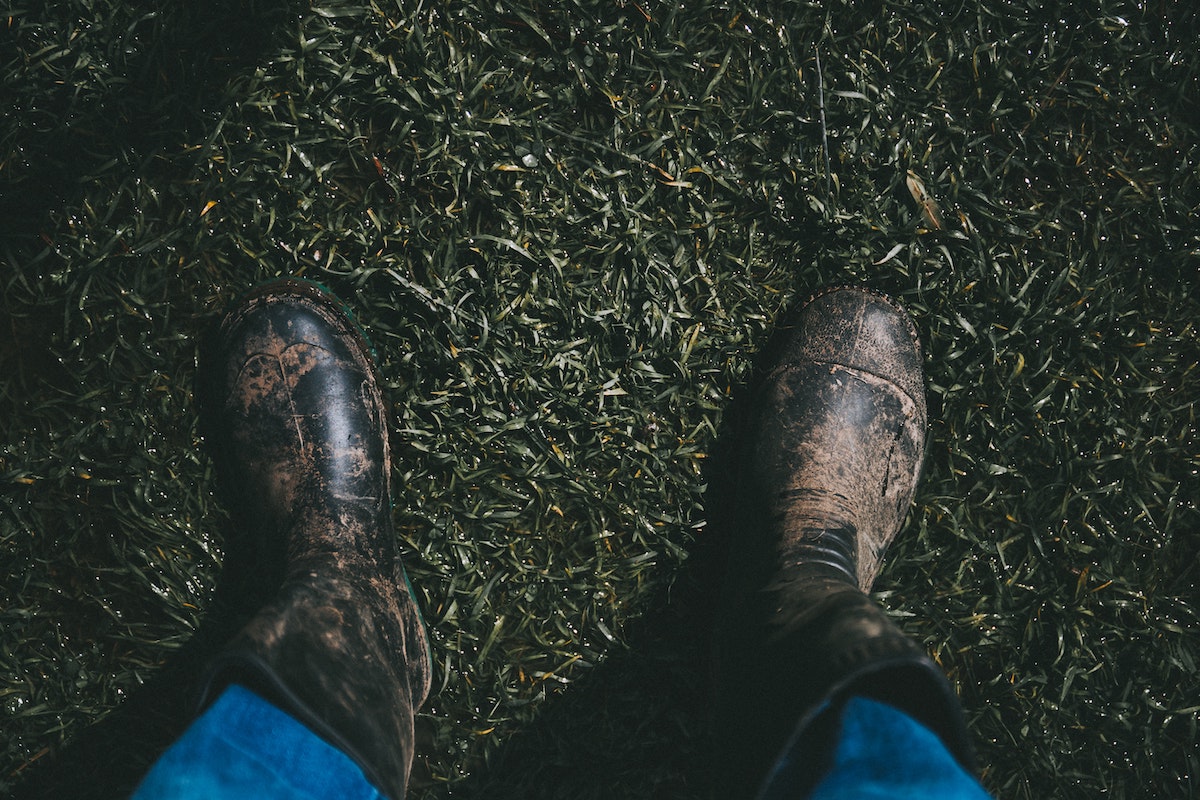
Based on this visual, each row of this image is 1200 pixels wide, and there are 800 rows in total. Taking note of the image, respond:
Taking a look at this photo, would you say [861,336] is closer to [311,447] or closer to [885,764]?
[885,764]

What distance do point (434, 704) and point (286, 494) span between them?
584mm

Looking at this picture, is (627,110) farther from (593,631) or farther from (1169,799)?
(1169,799)

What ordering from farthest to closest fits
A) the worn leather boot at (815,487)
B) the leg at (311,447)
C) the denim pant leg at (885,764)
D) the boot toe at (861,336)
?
the boot toe at (861,336) → the leg at (311,447) → the worn leather boot at (815,487) → the denim pant leg at (885,764)

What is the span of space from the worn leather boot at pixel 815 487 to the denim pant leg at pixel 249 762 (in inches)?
25.6

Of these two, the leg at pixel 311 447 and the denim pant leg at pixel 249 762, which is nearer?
the denim pant leg at pixel 249 762

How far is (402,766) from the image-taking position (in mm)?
1311

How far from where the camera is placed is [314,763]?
45.1 inches

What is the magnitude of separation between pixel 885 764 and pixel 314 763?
83cm

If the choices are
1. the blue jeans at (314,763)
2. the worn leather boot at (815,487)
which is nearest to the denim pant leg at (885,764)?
the blue jeans at (314,763)

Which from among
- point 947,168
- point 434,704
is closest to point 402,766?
point 434,704

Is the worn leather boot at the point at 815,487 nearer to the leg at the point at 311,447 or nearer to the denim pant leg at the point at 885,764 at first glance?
the denim pant leg at the point at 885,764

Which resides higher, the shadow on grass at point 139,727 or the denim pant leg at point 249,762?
the denim pant leg at point 249,762

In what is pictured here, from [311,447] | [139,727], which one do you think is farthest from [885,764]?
[139,727]

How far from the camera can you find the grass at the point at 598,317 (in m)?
1.70
